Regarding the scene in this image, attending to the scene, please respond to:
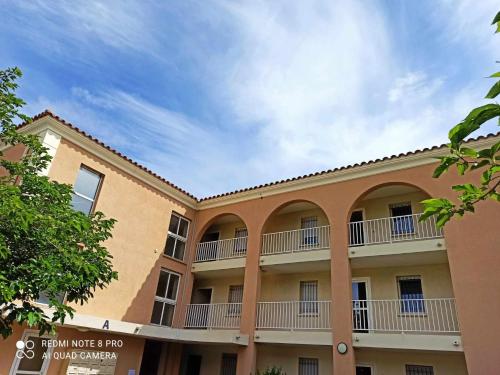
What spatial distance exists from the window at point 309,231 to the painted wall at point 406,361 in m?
4.56

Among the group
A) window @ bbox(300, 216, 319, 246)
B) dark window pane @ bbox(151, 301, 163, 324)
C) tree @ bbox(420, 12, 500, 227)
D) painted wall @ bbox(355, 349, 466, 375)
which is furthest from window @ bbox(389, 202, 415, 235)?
tree @ bbox(420, 12, 500, 227)

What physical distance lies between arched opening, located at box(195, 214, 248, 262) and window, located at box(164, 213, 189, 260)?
769mm

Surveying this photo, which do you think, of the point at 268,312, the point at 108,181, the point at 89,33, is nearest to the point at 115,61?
the point at 89,33

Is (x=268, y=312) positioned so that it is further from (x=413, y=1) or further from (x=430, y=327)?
(x=413, y=1)

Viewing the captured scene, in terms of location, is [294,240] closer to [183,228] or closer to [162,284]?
[183,228]

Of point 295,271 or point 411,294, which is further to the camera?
point 295,271

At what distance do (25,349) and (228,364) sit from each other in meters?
7.88

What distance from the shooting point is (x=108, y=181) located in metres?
13.1

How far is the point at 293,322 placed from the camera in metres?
13.0

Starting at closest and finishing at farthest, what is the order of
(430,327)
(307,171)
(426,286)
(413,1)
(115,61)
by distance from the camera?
(413,1)
(115,61)
(430,327)
(426,286)
(307,171)

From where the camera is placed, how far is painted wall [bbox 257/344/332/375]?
12501 millimetres

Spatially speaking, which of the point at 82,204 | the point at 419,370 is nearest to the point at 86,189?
the point at 82,204

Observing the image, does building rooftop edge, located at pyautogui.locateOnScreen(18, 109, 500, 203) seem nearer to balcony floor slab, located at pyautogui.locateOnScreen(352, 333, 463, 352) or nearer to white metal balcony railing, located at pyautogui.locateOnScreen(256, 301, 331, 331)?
white metal balcony railing, located at pyautogui.locateOnScreen(256, 301, 331, 331)

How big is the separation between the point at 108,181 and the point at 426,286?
12.1 metres
